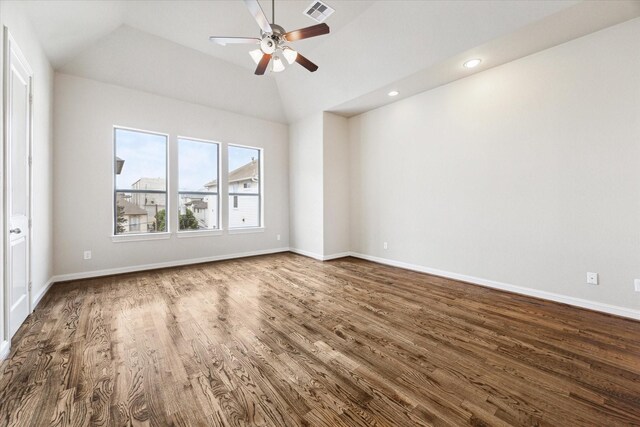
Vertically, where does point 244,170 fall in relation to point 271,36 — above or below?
below

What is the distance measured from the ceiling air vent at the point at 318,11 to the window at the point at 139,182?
337 cm

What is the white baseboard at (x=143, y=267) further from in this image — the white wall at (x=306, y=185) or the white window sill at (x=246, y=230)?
the white wall at (x=306, y=185)

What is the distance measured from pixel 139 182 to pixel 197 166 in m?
1.06

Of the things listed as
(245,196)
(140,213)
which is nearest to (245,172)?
(245,196)

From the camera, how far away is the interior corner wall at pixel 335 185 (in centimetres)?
552

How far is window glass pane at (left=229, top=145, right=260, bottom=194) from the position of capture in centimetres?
579

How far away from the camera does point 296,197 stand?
629cm

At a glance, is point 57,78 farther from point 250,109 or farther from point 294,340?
Result: point 294,340

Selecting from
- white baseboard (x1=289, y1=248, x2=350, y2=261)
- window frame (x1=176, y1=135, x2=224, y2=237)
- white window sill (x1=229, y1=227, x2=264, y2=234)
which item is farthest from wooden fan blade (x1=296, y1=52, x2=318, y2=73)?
white window sill (x1=229, y1=227, x2=264, y2=234)

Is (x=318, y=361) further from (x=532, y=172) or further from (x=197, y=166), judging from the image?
(x=197, y=166)

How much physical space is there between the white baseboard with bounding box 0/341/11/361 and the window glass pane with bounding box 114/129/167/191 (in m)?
2.97

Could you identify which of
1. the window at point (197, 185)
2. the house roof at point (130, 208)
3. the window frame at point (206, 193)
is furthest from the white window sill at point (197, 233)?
the house roof at point (130, 208)

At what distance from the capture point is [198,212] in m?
5.39

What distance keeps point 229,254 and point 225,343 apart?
3587mm
